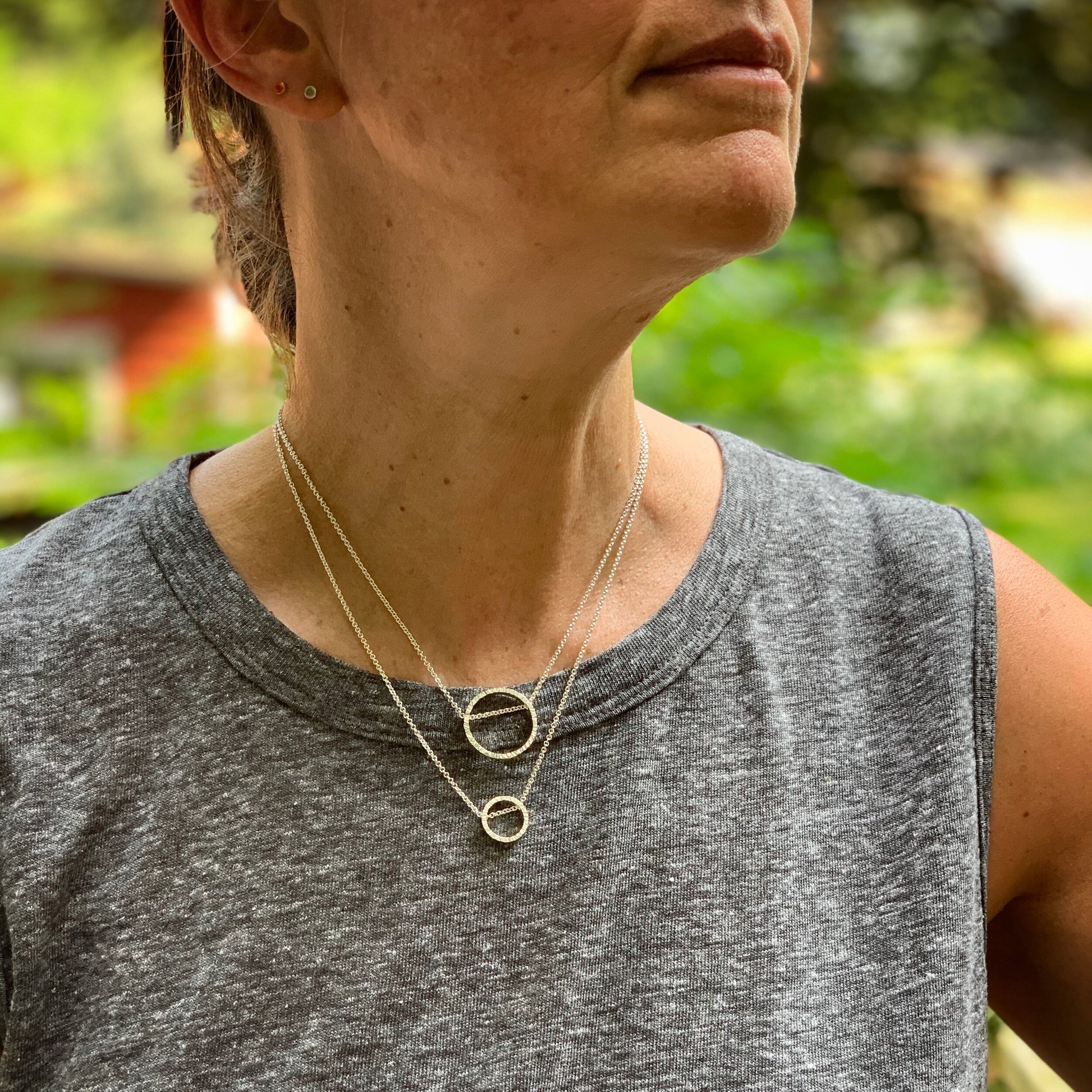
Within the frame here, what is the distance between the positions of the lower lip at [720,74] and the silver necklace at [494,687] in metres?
0.48

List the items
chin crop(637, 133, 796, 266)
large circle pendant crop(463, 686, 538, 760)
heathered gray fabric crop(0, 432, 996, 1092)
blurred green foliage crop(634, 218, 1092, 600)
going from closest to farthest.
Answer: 1. chin crop(637, 133, 796, 266)
2. heathered gray fabric crop(0, 432, 996, 1092)
3. large circle pendant crop(463, 686, 538, 760)
4. blurred green foliage crop(634, 218, 1092, 600)

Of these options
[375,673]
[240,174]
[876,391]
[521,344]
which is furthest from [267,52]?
[876,391]

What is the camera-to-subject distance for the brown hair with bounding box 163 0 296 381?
146cm

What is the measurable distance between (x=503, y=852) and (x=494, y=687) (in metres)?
0.17

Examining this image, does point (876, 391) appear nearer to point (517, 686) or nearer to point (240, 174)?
point (240, 174)

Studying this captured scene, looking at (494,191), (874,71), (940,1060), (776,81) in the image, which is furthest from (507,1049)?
(874,71)

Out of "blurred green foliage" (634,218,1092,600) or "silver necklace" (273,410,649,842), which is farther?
"blurred green foliage" (634,218,1092,600)

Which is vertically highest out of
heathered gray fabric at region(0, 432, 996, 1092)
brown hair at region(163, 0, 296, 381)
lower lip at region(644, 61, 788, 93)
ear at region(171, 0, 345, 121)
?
lower lip at region(644, 61, 788, 93)

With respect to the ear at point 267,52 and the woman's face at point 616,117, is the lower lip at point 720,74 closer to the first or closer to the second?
the woman's face at point 616,117

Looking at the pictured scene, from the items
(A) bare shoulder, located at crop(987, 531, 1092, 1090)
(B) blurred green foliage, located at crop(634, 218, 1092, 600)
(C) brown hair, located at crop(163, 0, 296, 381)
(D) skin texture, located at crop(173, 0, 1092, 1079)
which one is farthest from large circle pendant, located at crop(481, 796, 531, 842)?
(B) blurred green foliage, located at crop(634, 218, 1092, 600)

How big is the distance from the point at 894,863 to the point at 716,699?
229mm

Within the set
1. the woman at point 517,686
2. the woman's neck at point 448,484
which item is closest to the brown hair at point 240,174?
the woman at point 517,686

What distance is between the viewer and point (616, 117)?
1.08m

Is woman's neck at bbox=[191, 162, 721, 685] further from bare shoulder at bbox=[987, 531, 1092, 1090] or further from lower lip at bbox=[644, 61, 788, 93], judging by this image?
bare shoulder at bbox=[987, 531, 1092, 1090]
